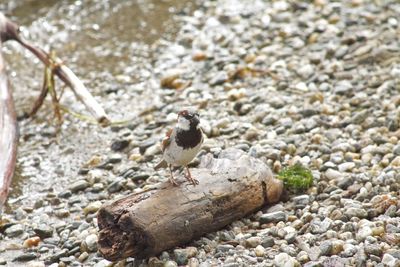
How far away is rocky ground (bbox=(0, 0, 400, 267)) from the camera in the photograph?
4402 mm

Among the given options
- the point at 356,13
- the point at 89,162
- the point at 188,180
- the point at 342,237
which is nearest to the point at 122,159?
the point at 89,162

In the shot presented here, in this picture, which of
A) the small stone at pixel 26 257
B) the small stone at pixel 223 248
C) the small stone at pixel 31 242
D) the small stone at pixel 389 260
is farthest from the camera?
the small stone at pixel 31 242

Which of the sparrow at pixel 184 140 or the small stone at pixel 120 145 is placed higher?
the sparrow at pixel 184 140

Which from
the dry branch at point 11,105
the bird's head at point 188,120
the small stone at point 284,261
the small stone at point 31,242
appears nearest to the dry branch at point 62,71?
the dry branch at point 11,105

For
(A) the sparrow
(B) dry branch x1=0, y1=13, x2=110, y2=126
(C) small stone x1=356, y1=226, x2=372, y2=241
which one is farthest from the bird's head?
(B) dry branch x1=0, y1=13, x2=110, y2=126

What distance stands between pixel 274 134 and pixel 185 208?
168cm

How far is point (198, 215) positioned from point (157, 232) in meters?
0.32

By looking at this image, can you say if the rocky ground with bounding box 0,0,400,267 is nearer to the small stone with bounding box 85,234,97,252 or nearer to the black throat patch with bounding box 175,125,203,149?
the small stone with bounding box 85,234,97,252

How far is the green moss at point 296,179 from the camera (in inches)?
197

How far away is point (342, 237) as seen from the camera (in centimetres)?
433

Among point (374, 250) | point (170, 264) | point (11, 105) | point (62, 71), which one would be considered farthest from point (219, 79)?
point (374, 250)

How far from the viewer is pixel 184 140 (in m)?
4.46

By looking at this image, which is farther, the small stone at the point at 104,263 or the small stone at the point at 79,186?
the small stone at the point at 79,186

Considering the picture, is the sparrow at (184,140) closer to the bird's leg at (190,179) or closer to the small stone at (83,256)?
the bird's leg at (190,179)
